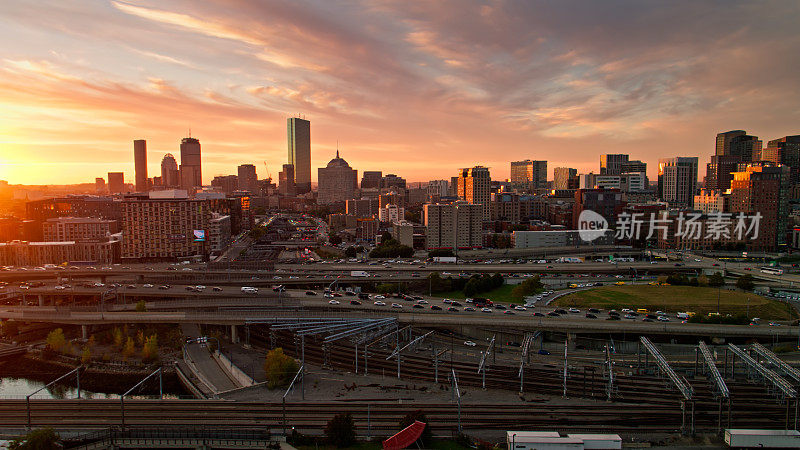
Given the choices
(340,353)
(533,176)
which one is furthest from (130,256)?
(533,176)

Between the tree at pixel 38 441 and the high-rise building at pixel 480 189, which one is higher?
the high-rise building at pixel 480 189

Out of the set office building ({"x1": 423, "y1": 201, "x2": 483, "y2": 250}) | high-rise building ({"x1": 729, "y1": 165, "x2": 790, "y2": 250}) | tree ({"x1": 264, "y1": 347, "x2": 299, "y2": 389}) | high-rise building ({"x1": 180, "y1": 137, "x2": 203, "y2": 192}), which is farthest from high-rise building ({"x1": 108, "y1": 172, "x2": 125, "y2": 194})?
high-rise building ({"x1": 729, "y1": 165, "x2": 790, "y2": 250})

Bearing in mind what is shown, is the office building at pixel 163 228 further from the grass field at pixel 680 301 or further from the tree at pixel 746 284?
the tree at pixel 746 284

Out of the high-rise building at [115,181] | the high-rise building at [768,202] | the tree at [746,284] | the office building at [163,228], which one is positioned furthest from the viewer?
the high-rise building at [115,181]

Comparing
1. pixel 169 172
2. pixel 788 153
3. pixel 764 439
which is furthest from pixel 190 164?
pixel 764 439

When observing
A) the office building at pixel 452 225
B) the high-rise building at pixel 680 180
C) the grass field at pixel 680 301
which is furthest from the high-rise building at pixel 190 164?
the grass field at pixel 680 301

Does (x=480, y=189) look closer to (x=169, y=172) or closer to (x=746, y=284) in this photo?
(x=746, y=284)

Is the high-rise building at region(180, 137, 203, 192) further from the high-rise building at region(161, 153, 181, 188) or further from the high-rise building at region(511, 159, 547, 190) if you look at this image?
the high-rise building at region(511, 159, 547, 190)

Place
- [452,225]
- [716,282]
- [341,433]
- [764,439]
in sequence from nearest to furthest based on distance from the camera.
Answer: [764,439] < [341,433] < [716,282] < [452,225]
